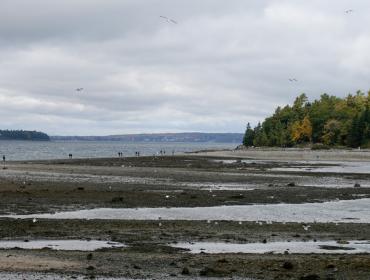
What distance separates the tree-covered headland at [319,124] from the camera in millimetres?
145500

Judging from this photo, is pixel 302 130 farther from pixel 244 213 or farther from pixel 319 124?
pixel 244 213

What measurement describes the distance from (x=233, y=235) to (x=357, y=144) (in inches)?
5048

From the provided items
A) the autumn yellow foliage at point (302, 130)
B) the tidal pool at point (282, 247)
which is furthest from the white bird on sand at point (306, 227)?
the autumn yellow foliage at point (302, 130)

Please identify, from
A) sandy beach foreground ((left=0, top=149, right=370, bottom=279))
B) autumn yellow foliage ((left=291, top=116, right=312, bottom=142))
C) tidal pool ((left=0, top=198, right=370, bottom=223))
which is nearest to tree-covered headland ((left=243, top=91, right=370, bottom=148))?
autumn yellow foliage ((left=291, top=116, right=312, bottom=142))

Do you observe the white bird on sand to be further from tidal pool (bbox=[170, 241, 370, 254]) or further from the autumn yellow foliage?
the autumn yellow foliage

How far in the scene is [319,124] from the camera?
162 meters

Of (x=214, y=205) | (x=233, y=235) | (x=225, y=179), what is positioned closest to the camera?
(x=233, y=235)

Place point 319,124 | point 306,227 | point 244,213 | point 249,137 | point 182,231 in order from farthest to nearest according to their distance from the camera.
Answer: point 249,137 < point 319,124 < point 244,213 < point 306,227 < point 182,231

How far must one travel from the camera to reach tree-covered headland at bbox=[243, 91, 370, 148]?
145500 mm

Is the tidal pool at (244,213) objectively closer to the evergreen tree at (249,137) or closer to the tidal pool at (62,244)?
the tidal pool at (62,244)

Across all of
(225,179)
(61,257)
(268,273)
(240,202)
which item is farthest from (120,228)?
(225,179)

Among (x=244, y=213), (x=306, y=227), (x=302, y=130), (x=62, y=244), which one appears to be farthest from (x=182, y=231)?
(x=302, y=130)

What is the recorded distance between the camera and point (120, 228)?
23.2 metres

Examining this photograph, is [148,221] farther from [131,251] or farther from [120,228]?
[131,251]
